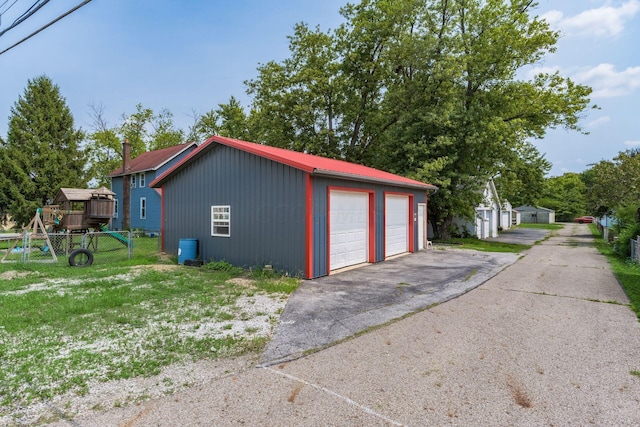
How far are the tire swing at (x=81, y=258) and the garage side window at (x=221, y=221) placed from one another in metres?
3.55

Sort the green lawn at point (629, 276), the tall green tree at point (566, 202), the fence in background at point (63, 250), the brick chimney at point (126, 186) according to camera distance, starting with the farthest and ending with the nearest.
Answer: the tall green tree at point (566, 202), the brick chimney at point (126, 186), the fence in background at point (63, 250), the green lawn at point (629, 276)

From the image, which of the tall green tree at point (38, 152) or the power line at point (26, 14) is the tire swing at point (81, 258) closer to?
the power line at point (26, 14)

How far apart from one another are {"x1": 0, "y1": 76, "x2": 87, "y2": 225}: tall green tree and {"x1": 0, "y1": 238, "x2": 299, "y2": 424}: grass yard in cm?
2146

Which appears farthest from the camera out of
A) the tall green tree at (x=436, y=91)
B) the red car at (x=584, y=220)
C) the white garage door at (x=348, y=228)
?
the red car at (x=584, y=220)

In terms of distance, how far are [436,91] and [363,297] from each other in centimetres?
1518

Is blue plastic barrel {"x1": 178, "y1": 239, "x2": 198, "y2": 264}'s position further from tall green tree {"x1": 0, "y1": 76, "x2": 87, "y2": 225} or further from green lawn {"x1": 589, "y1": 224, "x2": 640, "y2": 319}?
tall green tree {"x1": 0, "y1": 76, "x2": 87, "y2": 225}

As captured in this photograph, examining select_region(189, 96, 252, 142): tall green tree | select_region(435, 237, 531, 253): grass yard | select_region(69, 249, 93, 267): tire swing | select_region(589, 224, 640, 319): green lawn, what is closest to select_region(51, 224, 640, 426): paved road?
select_region(589, 224, 640, 319): green lawn

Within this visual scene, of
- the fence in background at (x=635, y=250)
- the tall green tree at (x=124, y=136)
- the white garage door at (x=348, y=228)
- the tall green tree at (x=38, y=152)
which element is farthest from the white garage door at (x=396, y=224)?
the tall green tree at (x=124, y=136)

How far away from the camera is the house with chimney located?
2288 cm

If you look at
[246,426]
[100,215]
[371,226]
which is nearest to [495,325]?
[246,426]

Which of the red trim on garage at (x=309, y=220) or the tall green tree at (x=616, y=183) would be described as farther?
the tall green tree at (x=616, y=183)

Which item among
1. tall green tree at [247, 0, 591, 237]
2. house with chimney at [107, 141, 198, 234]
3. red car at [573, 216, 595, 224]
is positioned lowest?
red car at [573, 216, 595, 224]

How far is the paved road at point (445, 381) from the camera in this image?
272cm

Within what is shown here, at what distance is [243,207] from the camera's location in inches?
373
